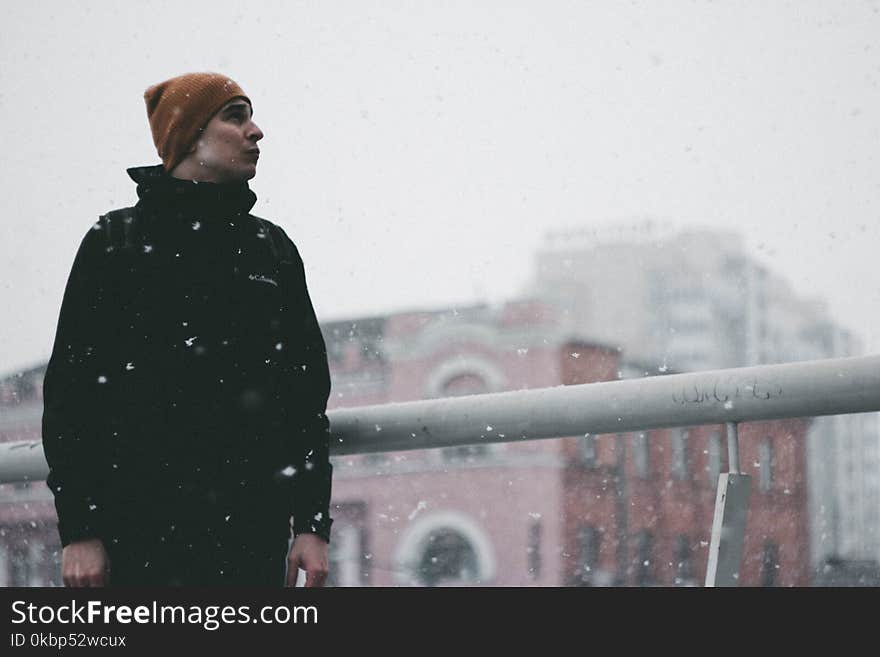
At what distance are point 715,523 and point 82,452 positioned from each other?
2.96ft

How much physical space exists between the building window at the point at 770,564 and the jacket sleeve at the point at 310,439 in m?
0.64

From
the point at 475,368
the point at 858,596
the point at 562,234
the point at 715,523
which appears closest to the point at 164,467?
the point at 715,523

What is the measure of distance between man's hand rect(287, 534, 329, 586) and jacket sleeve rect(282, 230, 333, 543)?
0.01 metres

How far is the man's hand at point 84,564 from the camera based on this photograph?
158 cm

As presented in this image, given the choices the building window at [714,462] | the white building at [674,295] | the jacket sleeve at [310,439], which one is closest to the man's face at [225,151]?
the jacket sleeve at [310,439]

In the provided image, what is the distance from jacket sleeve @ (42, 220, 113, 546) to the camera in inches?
63.1

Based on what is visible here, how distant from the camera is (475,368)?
40531mm

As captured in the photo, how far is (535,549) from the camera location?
4209 cm

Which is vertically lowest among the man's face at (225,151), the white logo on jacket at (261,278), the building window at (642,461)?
the white logo on jacket at (261,278)

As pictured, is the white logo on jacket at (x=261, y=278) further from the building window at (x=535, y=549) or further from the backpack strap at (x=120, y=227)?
the building window at (x=535, y=549)

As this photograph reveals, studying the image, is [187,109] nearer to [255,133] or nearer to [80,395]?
[255,133]

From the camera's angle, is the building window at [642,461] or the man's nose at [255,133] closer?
the man's nose at [255,133]

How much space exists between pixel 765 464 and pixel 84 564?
973 millimetres

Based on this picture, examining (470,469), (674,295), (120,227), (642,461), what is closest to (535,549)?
(470,469)
